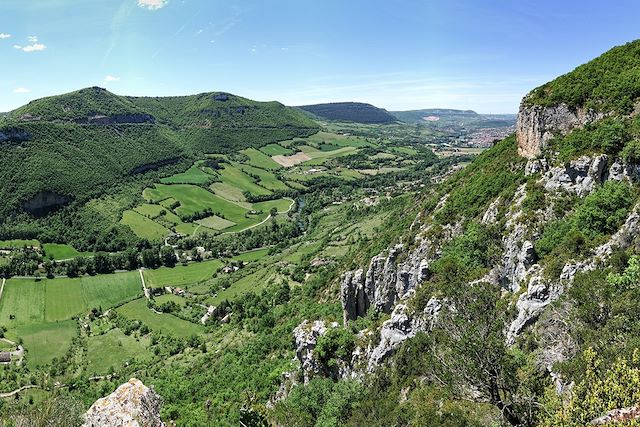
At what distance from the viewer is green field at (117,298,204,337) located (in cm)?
12131

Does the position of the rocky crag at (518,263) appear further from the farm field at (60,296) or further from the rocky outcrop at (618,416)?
Answer: the farm field at (60,296)

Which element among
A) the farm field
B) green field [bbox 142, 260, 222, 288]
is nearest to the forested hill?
green field [bbox 142, 260, 222, 288]

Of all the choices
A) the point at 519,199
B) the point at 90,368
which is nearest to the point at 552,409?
the point at 519,199

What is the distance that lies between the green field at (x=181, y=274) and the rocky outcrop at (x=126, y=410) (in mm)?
126174

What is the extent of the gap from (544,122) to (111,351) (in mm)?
114428

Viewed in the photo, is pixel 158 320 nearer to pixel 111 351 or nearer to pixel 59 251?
pixel 111 351

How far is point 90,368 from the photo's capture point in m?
107

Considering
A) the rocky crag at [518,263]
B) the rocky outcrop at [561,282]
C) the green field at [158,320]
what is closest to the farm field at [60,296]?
the green field at [158,320]

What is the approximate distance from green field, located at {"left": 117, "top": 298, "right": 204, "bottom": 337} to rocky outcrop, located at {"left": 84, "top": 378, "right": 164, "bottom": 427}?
281 ft

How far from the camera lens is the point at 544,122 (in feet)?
173

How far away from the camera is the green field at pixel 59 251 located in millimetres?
184125

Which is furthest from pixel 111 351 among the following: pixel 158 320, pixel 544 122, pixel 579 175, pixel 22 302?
pixel 579 175

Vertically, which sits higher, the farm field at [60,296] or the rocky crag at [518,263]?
the rocky crag at [518,263]

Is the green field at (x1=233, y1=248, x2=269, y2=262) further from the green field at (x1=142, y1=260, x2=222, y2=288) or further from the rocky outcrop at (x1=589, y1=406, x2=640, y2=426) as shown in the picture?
the rocky outcrop at (x1=589, y1=406, x2=640, y2=426)
